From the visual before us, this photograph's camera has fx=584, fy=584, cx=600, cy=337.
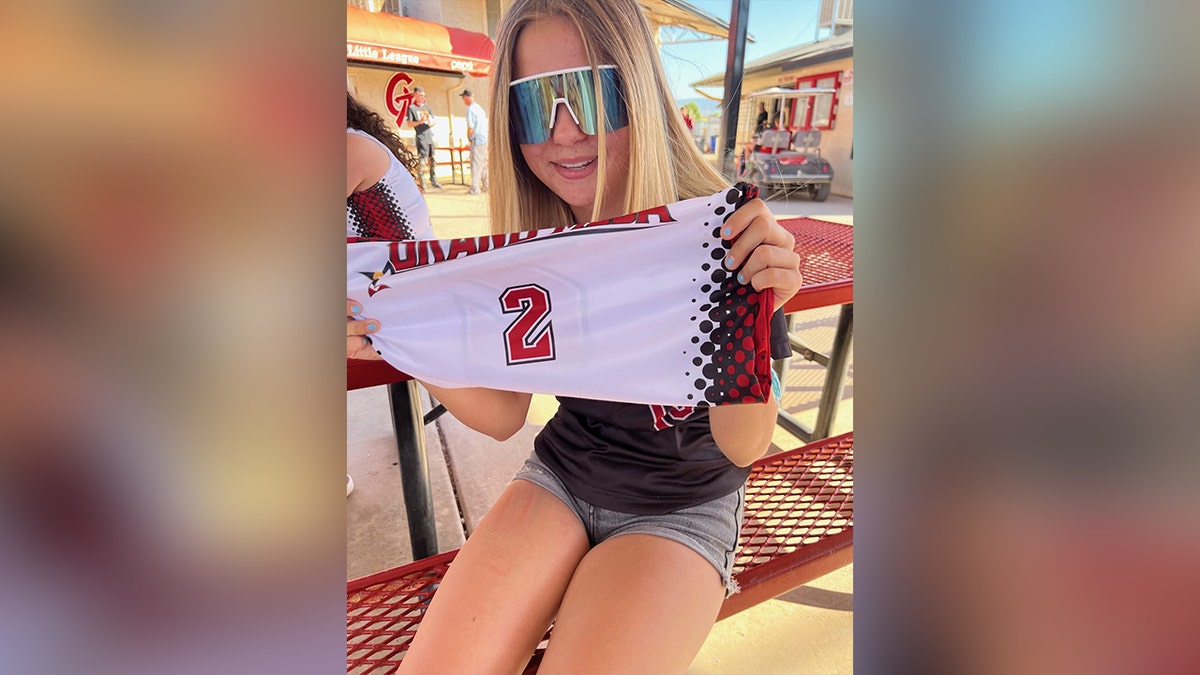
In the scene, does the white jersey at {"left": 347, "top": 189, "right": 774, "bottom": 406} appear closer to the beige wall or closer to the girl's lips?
the girl's lips

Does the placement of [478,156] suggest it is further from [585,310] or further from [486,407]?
[585,310]

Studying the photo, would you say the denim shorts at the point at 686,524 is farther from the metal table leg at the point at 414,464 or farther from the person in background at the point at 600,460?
the metal table leg at the point at 414,464

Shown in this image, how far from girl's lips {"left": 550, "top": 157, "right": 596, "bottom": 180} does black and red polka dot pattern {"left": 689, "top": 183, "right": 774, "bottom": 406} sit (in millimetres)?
350

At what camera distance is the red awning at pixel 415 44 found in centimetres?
865

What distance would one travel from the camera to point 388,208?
183 centimetres

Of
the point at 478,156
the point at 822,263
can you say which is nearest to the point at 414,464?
the point at 822,263

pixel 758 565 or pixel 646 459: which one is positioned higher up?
pixel 646 459

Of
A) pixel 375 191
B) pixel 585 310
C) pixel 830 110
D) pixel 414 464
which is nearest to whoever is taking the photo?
pixel 585 310

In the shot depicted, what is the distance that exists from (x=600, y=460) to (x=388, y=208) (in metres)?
1.17

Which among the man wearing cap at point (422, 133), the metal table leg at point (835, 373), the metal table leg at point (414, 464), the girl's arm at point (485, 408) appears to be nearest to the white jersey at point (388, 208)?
the metal table leg at point (414, 464)
